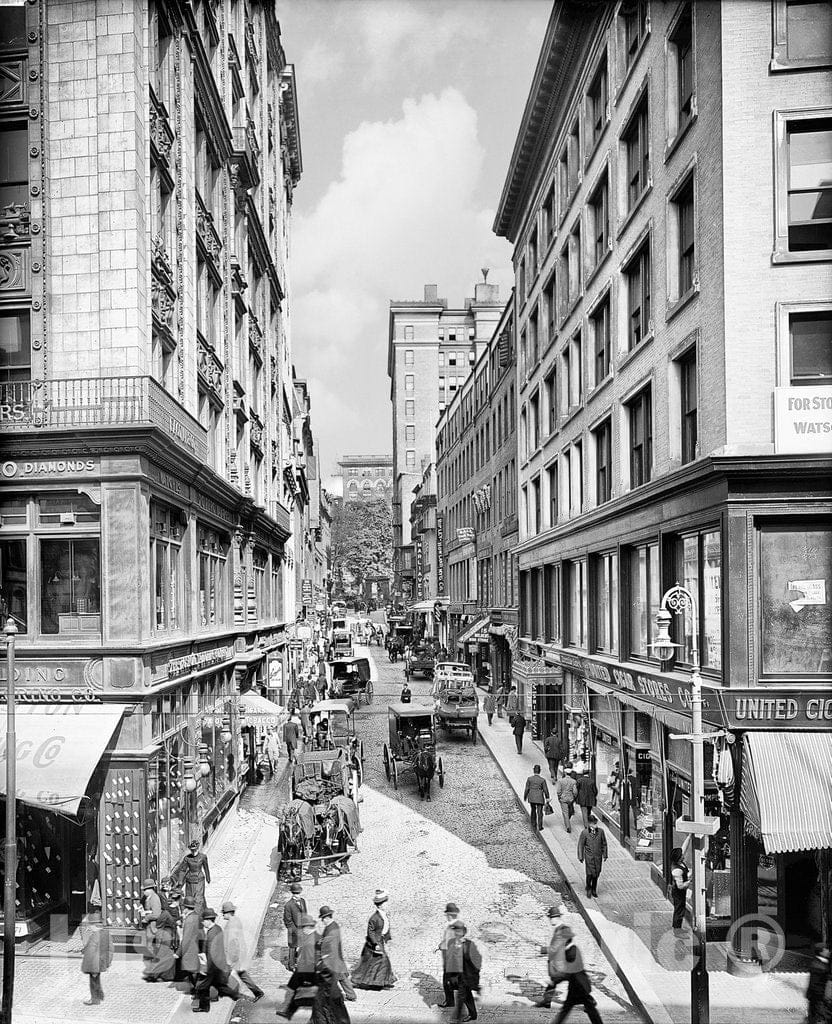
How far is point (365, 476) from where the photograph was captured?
192250mm

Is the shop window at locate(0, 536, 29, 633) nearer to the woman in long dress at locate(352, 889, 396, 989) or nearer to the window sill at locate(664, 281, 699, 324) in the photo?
the woman in long dress at locate(352, 889, 396, 989)

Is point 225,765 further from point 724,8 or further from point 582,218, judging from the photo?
point 724,8

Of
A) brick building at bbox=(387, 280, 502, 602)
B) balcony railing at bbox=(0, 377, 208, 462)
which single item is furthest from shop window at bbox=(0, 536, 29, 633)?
brick building at bbox=(387, 280, 502, 602)

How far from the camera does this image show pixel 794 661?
1406 cm

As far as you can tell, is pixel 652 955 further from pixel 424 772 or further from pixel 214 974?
pixel 424 772

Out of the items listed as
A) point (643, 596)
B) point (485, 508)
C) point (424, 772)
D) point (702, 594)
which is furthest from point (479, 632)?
point (702, 594)

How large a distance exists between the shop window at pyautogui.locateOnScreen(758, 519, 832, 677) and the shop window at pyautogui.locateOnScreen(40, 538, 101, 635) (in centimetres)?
1182

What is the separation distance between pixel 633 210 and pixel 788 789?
13.9 metres

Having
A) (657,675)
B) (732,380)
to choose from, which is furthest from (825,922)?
(732,380)

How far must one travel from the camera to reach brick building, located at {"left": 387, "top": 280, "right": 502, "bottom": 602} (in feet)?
356

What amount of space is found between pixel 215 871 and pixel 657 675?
1039 centimetres

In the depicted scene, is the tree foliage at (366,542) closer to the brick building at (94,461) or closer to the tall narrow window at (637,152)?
the tall narrow window at (637,152)

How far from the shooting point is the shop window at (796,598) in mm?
14023

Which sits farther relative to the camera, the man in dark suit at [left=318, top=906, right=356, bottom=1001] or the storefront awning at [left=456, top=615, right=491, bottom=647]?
the storefront awning at [left=456, top=615, right=491, bottom=647]
